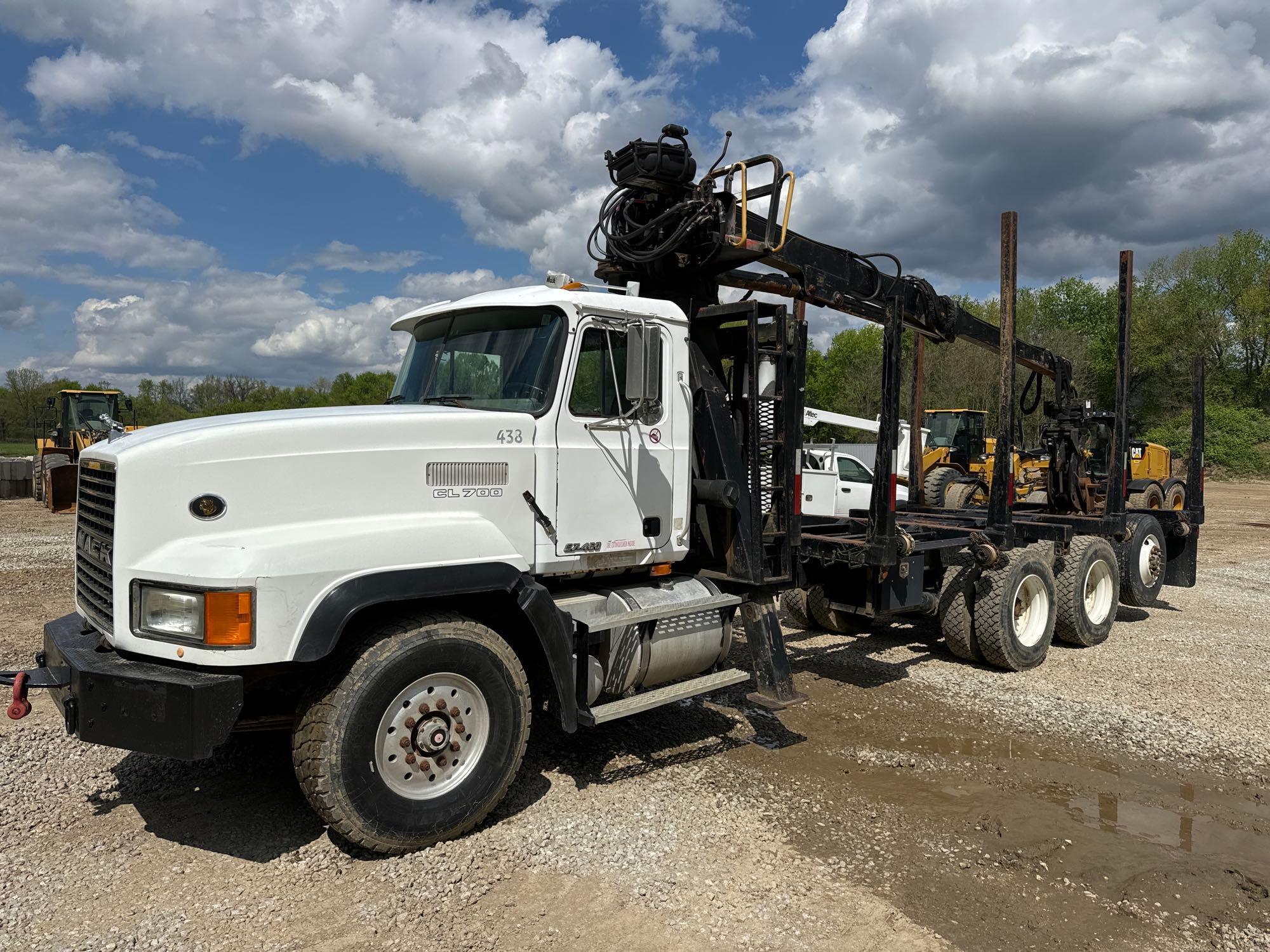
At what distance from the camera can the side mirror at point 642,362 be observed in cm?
500

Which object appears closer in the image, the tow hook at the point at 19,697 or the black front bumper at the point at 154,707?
the black front bumper at the point at 154,707

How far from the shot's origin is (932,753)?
5.88m

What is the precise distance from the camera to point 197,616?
12.3 feet

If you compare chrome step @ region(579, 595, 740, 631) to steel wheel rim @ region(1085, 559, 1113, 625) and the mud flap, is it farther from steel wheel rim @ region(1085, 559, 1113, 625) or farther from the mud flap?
the mud flap

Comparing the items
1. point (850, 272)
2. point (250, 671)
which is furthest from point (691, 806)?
point (850, 272)

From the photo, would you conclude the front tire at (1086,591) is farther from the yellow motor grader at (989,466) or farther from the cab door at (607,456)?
the cab door at (607,456)

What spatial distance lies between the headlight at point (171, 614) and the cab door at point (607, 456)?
1.90m

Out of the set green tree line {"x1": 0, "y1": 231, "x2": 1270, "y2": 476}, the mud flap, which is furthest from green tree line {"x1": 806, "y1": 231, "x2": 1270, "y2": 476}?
the mud flap

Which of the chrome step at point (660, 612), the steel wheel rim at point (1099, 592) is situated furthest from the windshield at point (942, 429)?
the chrome step at point (660, 612)

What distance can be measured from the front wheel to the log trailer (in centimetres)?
1

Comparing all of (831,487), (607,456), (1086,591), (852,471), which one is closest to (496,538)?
(607,456)

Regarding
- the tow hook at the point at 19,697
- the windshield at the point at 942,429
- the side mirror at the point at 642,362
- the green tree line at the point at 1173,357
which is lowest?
the tow hook at the point at 19,697

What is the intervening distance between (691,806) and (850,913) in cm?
125

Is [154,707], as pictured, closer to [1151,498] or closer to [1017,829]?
[1017,829]
